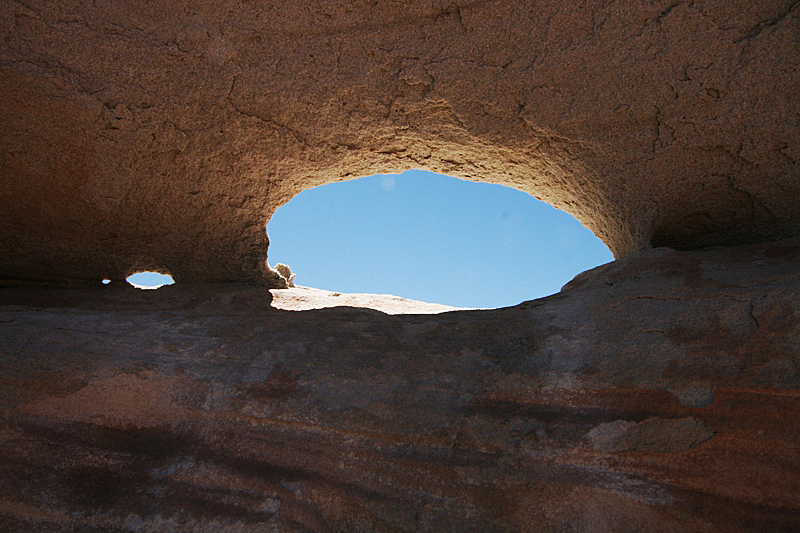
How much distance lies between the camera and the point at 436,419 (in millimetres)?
1497

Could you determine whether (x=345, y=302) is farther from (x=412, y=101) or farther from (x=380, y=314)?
(x=412, y=101)

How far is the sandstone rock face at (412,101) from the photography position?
198cm

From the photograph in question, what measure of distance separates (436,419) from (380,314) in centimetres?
85

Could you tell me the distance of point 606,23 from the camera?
2.03 metres

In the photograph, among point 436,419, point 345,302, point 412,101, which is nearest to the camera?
point 436,419

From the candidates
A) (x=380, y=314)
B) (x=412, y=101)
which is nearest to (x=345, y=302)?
(x=380, y=314)

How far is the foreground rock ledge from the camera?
1290mm

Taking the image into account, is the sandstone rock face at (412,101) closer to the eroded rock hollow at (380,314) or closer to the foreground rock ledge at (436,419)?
the eroded rock hollow at (380,314)

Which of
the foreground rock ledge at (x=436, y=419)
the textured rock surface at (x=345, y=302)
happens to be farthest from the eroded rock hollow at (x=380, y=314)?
the textured rock surface at (x=345, y=302)

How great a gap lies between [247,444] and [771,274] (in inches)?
74.9

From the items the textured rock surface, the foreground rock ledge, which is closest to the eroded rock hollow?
the foreground rock ledge

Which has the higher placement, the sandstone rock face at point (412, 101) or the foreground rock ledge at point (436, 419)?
the sandstone rock face at point (412, 101)

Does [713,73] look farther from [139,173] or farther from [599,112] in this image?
[139,173]

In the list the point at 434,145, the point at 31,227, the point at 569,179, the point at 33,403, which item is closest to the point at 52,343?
the point at 33,403
